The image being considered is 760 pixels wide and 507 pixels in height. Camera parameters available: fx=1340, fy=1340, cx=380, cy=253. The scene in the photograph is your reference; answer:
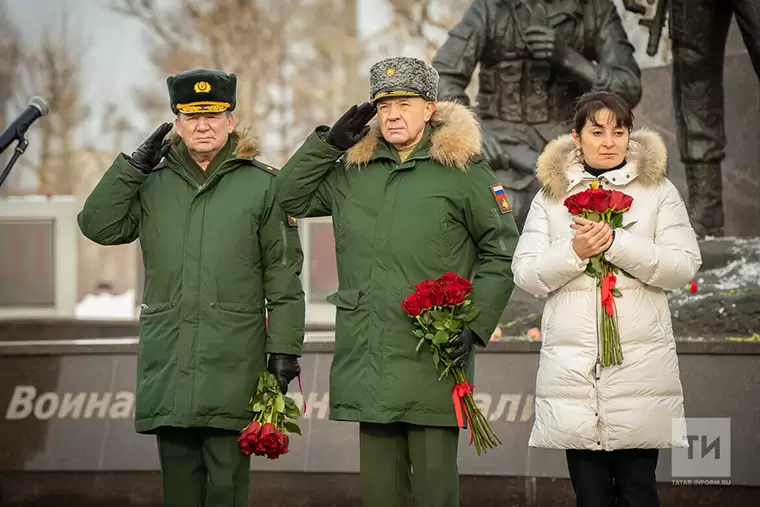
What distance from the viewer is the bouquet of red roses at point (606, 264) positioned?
13.9 ft

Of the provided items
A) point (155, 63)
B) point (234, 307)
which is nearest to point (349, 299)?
point (234, 307)

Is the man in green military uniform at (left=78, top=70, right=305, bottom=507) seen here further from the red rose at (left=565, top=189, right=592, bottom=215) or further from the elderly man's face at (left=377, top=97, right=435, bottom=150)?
the red rose at (left=565, top=189, right=592, bottom=215)

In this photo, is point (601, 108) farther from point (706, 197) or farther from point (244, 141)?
point (706, 197)

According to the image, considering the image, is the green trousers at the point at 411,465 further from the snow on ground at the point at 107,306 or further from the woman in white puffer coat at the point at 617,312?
the snow on ground at the point at 107,306

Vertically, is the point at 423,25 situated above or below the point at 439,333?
above

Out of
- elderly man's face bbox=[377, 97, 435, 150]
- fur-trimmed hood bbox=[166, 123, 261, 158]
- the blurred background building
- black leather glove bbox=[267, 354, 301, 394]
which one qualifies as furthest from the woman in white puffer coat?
the blurred background building

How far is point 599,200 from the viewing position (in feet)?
14.0

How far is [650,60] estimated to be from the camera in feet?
39.8

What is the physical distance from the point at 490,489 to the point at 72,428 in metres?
2.17

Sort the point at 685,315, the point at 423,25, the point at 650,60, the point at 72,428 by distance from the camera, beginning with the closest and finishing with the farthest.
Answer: the point at 72,428 < the point at 685,315 < the point at 650,60 < the point at 423,25

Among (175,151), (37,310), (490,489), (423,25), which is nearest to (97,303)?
(37,310)

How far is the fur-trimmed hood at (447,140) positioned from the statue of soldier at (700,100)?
442cm

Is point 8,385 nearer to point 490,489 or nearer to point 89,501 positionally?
point 89,501

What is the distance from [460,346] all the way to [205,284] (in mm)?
922
